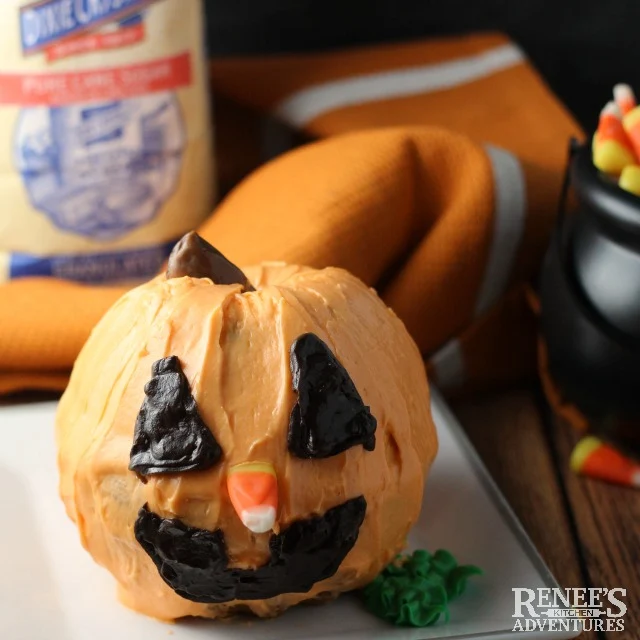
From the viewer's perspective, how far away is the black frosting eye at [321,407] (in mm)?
624

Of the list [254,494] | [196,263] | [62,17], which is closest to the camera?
[254,494]

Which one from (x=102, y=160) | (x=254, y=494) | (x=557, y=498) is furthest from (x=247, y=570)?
(x=102, y=160)

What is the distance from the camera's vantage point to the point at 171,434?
24.3 inches

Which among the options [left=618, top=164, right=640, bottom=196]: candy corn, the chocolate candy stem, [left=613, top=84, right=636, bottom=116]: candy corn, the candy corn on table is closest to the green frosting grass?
the candy corn on table

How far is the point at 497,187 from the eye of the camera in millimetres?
1082

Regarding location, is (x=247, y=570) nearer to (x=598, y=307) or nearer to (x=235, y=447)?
(x=235, y=447)

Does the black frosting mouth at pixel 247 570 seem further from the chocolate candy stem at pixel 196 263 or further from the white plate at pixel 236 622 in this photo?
the chocolate candy stem at pixel 196 263

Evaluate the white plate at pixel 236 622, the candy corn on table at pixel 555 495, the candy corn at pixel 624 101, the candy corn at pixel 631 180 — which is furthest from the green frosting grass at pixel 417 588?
→ the candy corn at pixel 624 101

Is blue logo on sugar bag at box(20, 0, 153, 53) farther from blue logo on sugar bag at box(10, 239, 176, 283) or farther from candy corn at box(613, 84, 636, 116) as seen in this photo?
candy corn at box(613, 84, 636, 116)

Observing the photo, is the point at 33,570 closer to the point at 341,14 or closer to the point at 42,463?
the point at 42,463

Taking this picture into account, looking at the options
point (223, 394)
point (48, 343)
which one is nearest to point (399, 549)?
point (223, 394)

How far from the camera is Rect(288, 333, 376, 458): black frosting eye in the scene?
2.05 ft

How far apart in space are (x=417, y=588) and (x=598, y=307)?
34 centimetres

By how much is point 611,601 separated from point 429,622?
0.61 ft
